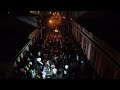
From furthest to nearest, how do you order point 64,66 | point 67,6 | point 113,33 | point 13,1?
point 64,66, point 113,33, point 67,6, point 13,1

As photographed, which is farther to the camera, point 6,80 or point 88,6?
point 88,6

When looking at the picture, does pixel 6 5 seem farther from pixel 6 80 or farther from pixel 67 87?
pixel 67 87

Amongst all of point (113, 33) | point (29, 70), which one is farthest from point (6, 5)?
point (29, 70)

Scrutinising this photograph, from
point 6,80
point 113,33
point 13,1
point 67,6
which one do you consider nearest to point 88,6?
point 67,6

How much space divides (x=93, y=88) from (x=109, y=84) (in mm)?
190

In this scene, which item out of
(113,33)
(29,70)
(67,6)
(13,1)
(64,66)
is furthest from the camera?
(64,66)

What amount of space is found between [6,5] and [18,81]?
1017mm

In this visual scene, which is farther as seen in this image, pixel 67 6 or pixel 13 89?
pixel 67 6

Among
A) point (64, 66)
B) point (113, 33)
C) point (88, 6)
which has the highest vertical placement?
point (88, 6)

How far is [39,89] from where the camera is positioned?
201 cm

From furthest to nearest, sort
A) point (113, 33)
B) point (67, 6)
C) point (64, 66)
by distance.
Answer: point (64, 66) → point (113, 33) → point (67, 6)

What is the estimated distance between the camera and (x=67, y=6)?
2.50m

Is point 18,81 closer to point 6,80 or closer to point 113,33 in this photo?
point 6,80

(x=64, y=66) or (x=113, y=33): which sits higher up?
(x=113, y=33)
